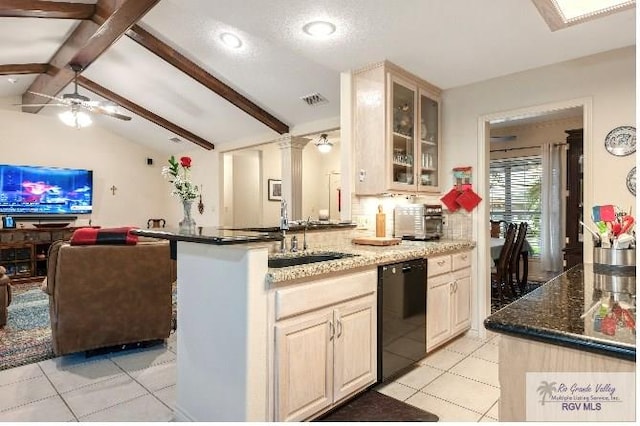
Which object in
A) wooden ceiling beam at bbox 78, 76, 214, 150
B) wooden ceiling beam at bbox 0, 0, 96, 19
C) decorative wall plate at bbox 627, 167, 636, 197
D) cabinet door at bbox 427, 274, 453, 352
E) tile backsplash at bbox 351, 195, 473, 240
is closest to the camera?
decorative wall plate at bbox 627, 167, 636, 197

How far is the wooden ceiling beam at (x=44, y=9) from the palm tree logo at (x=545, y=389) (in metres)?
4.50

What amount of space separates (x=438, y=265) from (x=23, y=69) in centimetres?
592

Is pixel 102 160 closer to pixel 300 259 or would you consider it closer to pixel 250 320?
pixel 300 259

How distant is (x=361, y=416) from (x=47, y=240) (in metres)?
6.52

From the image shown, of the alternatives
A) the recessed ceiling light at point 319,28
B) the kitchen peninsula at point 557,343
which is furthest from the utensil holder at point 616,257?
the recessed ceiling light at point 319,28

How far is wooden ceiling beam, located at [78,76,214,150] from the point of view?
5715mm

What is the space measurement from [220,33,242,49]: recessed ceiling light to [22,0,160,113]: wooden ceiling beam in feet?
2.34

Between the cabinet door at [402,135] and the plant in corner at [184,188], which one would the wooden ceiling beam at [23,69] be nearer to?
the plant in corner at [184,188]

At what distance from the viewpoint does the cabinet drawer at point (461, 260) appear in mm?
3338

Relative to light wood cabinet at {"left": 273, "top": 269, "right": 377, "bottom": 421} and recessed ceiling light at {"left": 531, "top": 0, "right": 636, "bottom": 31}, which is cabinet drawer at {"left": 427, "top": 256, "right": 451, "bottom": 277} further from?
recessed ceiling light at {"left": 531, "top": 0, "right": 636, "bottom": 31}

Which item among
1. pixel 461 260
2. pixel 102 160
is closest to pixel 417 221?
pixel 461 260

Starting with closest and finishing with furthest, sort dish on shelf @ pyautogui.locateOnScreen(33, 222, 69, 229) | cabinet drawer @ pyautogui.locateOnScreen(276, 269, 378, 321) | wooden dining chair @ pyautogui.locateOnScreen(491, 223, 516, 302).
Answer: cabinet drawer @ pyautogui.locateOnScreen(276, 269, 378, 321) < wooden dining chair @ pyautogui.locateOnScreen(491, 223, 516, 302) < dish on shelf @ pyautogui.locateOnScreen(33, 222, 69, 229)

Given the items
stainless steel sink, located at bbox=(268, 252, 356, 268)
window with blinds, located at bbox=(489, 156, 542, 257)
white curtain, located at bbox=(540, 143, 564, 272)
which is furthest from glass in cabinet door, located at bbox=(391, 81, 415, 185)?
white curtain, located at bbox=(540, 143, 564, 272)

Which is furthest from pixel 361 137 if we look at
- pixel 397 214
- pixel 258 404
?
pixel 258 404
